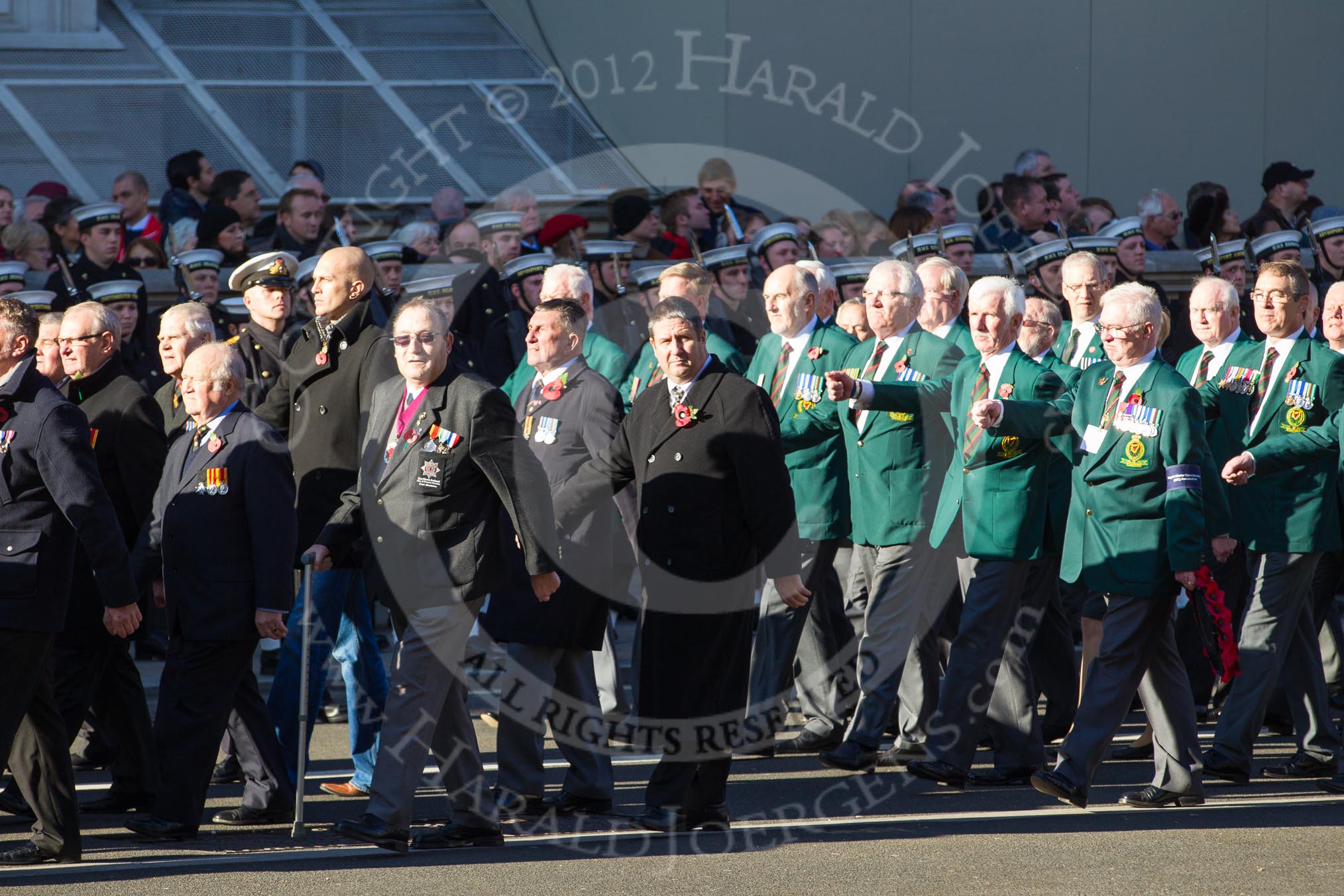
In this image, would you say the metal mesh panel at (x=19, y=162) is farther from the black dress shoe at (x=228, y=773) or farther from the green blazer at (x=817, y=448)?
the green blazer at (x=817, y=448)

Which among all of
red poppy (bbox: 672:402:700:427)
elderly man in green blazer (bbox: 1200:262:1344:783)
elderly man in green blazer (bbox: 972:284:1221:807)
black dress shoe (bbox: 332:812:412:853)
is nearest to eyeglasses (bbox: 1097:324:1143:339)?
elderly man in green blazer (bbox: 972:284:1221:807)

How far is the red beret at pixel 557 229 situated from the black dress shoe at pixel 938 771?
224 inches

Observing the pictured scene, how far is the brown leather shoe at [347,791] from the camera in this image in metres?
7.25

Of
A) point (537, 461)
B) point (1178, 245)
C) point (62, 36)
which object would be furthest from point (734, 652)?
point (62, 36)

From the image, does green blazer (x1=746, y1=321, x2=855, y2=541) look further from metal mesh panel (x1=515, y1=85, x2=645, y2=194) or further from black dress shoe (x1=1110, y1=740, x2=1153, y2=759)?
metal mesh panel (x1=515, y1=85, x2=645, y2=194)

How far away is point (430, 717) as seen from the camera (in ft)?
20.6

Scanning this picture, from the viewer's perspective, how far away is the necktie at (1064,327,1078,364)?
8859mm

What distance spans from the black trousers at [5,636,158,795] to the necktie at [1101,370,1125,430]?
3630 mm

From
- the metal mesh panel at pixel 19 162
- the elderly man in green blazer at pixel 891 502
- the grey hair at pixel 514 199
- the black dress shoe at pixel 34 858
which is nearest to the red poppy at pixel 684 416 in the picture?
the elderly man in green blazer at pixel 891 502

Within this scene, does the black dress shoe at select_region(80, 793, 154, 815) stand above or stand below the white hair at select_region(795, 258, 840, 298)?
below

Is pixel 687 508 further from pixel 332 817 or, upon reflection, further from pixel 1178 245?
pixel 1178 245

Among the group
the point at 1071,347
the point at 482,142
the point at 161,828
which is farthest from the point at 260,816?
the point at 482,142

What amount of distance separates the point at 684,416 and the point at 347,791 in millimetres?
→ 1973

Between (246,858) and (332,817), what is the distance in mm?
643
